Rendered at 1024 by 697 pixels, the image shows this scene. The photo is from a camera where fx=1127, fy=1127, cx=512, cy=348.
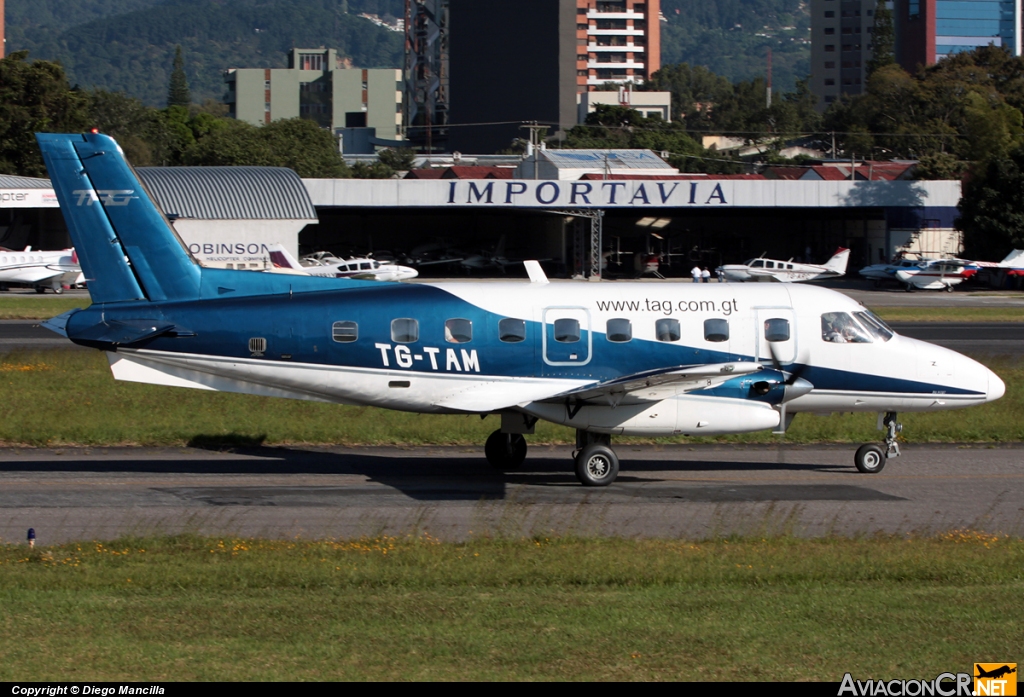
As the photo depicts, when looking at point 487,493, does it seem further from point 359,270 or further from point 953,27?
point 953,27

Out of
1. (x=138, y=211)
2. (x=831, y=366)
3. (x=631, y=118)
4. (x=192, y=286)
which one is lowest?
(x=831, y=366)

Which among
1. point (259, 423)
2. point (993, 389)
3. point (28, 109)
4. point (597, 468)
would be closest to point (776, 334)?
point (597, 468)

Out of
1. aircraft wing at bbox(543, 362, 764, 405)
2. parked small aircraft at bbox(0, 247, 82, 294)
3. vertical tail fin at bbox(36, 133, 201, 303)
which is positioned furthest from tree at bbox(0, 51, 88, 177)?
aircraft wing at bbox(543, 362, 764, 405)

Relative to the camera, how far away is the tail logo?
17.0m

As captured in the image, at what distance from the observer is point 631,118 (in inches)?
5541

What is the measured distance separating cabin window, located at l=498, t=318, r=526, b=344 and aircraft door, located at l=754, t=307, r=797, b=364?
12.2ft

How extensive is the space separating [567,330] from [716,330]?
2.37m

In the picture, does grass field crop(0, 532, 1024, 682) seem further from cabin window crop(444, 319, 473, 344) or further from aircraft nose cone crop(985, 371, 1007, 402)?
aircraft nose cone crop(985, 371, 1007, 402)

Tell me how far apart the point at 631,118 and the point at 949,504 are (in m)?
128

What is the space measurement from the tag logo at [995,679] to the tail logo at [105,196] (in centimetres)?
1357

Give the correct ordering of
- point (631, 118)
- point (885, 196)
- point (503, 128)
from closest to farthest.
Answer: point (885, 196), point (631, 118), point (503, 128)

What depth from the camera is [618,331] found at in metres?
17.5

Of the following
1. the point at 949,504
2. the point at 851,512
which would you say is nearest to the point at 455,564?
the point at 851,512

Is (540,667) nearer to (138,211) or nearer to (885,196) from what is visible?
(138,211)
